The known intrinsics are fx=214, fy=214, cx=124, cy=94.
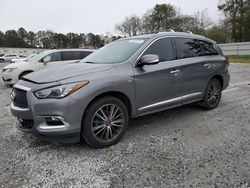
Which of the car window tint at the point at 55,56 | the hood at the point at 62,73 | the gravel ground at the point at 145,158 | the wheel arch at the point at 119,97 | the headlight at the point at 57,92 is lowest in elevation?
the gravel ground at the point at 145,158

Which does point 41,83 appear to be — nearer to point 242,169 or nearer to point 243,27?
point 242,169

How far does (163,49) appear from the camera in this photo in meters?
3.96

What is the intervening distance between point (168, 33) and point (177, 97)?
1.25 meters

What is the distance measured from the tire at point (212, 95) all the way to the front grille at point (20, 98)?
11.9ft

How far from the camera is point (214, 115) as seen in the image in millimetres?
4590

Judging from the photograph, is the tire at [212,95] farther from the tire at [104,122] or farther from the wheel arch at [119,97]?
the tire at [104,122]

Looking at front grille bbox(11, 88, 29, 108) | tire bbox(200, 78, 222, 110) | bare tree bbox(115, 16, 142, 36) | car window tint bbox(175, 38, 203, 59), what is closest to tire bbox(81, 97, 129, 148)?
front grille bbox(11, 88, 29, 108)

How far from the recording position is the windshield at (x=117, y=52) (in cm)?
364

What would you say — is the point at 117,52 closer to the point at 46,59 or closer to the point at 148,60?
the point at 148,60

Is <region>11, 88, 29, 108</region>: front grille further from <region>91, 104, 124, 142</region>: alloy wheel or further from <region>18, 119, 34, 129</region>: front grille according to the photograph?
<region>91, 104, 124, 142</region>: alloy wheel

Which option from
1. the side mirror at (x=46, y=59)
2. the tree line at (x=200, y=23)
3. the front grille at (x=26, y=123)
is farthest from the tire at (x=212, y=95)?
the tree line at (x=200, y=23)

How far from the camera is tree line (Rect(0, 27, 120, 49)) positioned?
69.8m

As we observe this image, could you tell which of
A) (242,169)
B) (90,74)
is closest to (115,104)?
(90,74)

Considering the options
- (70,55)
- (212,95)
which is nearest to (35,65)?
(70,55)
